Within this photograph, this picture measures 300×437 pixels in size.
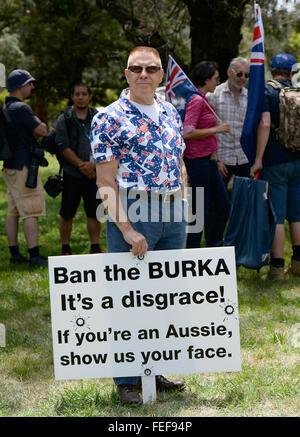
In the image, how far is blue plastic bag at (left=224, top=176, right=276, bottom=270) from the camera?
6043 millimetres

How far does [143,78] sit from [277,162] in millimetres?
3071

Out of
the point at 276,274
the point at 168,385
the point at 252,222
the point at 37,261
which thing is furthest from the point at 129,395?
→ the point at 37,261

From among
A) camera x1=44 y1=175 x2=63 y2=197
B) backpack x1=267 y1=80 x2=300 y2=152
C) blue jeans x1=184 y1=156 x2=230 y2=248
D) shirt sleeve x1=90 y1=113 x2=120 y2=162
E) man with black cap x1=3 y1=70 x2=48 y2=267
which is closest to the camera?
shirt sleeve x1=90 y1=113 x2=120 y2=162

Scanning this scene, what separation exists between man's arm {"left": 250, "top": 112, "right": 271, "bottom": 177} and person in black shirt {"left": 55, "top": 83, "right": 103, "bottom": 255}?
1.94 meters

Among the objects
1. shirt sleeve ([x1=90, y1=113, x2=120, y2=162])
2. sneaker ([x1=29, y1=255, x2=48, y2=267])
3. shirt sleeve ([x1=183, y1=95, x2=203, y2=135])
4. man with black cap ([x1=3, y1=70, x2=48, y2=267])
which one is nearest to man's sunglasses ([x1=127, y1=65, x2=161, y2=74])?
shirt sleeve ([x1=90, y1=113, x2=120, y2=162])

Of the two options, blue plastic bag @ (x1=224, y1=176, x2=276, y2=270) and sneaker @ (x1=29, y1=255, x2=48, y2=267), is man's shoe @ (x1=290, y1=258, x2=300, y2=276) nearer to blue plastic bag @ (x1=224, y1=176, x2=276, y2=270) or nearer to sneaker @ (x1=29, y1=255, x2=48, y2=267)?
blue plastic bag @ (x1=224, y1=176, x2=276, y2=270)

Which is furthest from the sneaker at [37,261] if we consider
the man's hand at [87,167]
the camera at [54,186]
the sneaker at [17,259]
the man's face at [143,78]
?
the man's face at [143,78]

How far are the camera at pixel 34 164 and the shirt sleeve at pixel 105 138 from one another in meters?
3.68

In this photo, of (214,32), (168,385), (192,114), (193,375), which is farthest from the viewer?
(214,32)

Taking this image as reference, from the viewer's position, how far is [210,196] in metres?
6.68

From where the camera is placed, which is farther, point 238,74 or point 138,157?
point 238,74

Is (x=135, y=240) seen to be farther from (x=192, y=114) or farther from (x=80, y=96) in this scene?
(x=80, y=96)

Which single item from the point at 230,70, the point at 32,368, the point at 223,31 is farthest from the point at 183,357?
the point at 223,31

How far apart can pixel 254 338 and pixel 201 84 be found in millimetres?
2766
